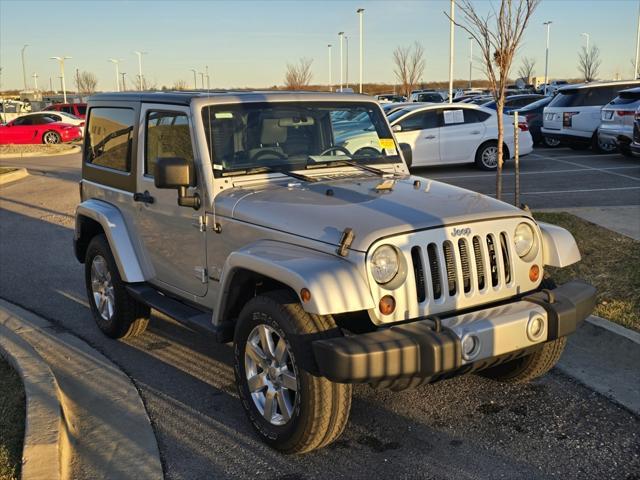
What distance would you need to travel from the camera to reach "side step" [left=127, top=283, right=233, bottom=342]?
14.4 feet

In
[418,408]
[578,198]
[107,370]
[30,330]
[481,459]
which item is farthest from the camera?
[578,198]

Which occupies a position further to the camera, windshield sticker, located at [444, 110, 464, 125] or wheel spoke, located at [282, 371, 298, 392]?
windshield sticker, located at [444, 110, 464, 125]

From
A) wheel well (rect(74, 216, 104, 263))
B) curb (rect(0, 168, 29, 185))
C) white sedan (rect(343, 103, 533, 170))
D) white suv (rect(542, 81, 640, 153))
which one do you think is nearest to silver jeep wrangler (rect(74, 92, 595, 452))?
wheel well (rect(74, 216, 104, 263))

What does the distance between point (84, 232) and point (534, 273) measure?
4.00 m

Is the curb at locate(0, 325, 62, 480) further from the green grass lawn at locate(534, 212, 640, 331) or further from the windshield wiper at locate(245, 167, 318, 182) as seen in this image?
the green grass lawn at locate(534, 212, 640, 331)

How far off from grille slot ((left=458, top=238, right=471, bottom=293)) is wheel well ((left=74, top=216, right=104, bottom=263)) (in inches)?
139

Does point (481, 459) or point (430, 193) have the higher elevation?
point (430, 193)

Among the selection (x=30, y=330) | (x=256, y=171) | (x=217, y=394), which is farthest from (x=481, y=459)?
(x=30, y=330)

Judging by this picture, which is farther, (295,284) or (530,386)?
→ (530,386)

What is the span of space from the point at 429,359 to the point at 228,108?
2357mm

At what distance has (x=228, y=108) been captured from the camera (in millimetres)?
4879

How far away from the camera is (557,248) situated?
432cm

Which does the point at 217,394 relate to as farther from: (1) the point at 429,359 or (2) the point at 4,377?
(1) the point at 429,359

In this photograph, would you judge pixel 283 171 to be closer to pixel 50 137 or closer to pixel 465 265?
pixel 465 265
